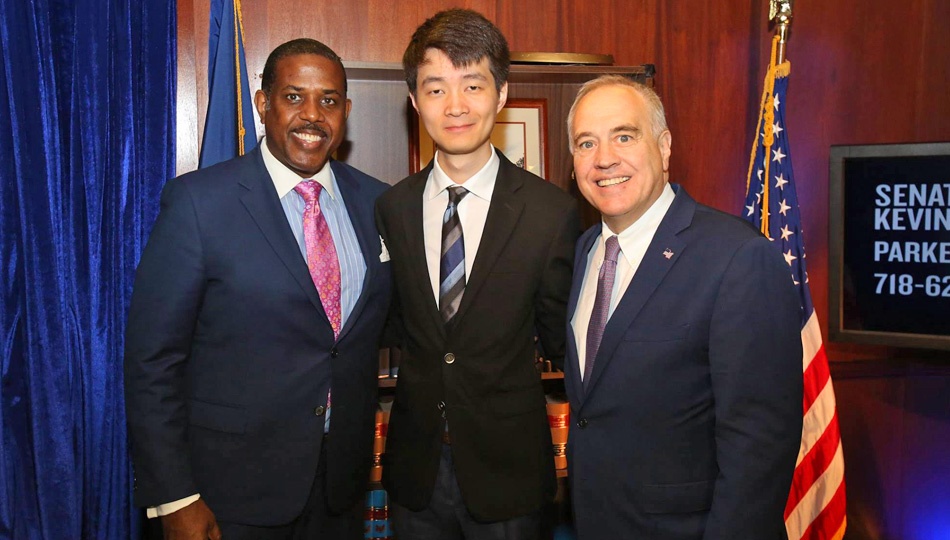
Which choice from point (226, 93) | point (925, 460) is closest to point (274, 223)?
point (226, 93)

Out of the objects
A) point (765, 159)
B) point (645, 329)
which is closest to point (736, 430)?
point (645, 329)

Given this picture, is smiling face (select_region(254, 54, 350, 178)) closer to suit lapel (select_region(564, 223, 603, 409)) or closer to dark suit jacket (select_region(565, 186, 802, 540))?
suit lapel (select_region(564, 223, 603, 409))

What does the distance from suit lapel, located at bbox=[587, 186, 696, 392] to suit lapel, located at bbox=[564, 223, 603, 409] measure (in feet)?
0.28

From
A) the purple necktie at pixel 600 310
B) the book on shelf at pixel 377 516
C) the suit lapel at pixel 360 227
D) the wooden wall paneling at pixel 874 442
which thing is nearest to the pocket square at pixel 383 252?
the suit lapel at pixel 360 227

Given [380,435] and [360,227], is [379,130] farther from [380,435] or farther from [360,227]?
[380,435]

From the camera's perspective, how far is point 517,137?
2818 millimetres

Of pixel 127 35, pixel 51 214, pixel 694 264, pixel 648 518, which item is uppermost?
pixel 127 35

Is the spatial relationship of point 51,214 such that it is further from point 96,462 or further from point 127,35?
point 96,462

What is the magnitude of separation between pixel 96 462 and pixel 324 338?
3.96 feet

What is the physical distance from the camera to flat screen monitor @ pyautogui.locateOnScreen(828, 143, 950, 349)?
2.84 meters

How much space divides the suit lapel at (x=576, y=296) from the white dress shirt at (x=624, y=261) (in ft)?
0.03

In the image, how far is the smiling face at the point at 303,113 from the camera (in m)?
1.92

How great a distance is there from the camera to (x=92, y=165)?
7.85 ft

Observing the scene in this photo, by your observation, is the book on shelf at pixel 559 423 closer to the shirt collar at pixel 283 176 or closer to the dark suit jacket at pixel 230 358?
the dark suit jacket at pixel 230 358
